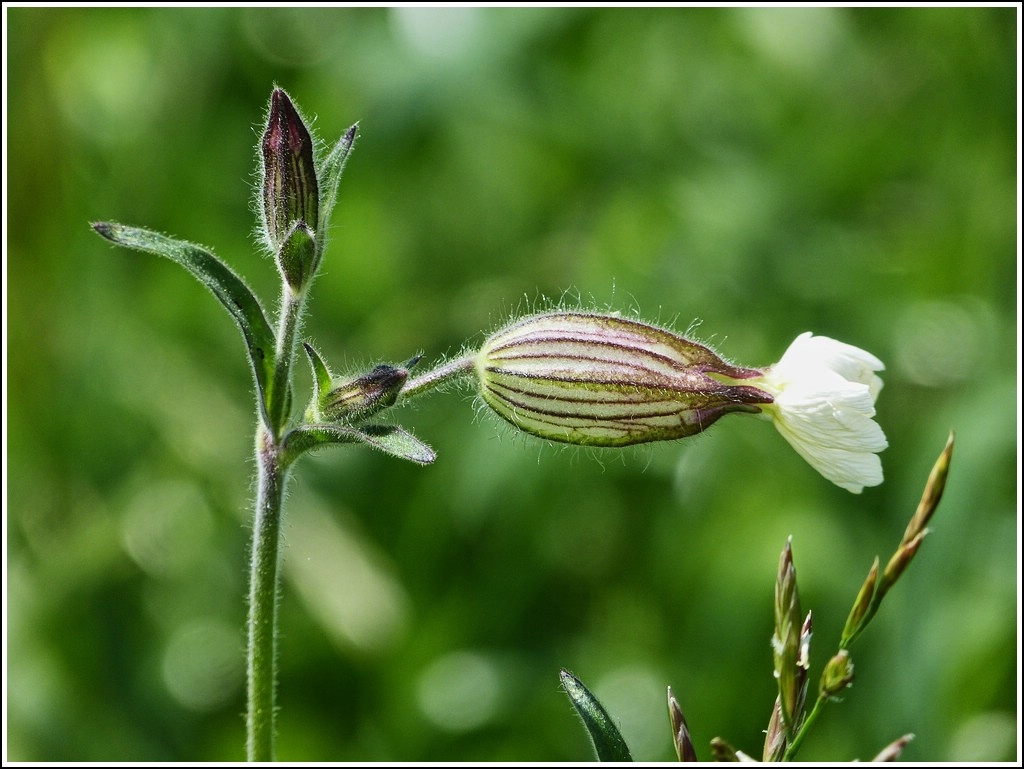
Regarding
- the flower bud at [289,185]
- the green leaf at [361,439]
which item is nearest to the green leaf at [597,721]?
the green leaf at [361,439]

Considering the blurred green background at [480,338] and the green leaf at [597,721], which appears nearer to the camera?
the green leaf at [597,721]

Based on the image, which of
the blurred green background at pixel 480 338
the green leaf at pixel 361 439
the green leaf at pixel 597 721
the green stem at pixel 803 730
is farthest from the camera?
the blurred green background at pixel 480 338

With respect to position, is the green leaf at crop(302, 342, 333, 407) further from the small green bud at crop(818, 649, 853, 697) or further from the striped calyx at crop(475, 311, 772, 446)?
the small green bud at crop(818, 649, 853, 697)

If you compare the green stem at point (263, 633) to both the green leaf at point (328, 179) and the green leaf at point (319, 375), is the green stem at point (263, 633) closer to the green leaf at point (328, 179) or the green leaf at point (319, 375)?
the green leaf at point (319, 375)

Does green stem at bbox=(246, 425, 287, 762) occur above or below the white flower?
below

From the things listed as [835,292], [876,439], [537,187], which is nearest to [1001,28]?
[835,292]

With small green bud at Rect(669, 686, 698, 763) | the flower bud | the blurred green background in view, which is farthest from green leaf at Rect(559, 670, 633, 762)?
the blurred green background

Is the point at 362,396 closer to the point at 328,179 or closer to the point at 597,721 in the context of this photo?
the point at 328,179
